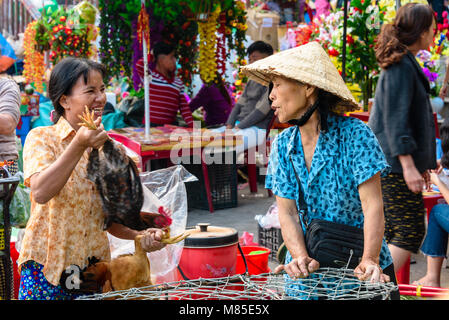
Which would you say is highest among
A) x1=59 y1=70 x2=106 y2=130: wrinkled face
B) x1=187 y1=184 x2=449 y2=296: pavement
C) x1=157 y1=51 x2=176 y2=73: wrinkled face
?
x1=157 y1=51 x2=176 y2=73: wrinkled face

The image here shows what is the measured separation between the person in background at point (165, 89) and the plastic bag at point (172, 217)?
3770 mm

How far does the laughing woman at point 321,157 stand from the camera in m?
1.94

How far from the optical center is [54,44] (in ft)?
24.1

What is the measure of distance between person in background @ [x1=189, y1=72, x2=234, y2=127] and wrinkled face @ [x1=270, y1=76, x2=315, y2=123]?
16.3 ft

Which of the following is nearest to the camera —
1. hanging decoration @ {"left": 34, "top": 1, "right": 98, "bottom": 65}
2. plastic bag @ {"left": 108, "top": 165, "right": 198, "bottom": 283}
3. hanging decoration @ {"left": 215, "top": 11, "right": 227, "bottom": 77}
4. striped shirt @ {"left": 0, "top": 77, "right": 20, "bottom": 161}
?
plastic bag @ {"left": 108, "top": 165, "right": 198, "bottom": 283}

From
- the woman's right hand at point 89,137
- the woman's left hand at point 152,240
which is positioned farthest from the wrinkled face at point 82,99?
the woman's left hand at point 152,240

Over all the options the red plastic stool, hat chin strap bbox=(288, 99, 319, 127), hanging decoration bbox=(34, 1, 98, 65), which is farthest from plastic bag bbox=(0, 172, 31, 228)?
hanging decoration bbox=(34, 1, 98, 65)

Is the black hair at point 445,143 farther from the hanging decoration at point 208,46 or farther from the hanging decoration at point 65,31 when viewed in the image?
the hanging decoration at point 65,31

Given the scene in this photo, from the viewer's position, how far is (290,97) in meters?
2.02

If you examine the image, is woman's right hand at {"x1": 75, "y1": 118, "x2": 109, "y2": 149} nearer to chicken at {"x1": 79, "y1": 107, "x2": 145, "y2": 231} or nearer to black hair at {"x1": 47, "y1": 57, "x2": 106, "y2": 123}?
chicken at {"x1": 79, "y1": 107, "x2": 145, "y2": 231}

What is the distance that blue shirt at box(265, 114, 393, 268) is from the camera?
6.39ft

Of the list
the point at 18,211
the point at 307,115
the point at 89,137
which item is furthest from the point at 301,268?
the point at 18,211

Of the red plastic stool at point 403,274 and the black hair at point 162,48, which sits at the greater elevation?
the black hair at point 162,48

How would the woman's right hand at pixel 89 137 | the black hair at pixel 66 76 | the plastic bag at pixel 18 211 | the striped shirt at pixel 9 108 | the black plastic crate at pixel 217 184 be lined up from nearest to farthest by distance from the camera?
the woman's right hand at pixel 89 137
the black hair at pixel 66 76
the plastic bag at pixel 18 211
the striped shirt at pixel 9 108
the black plastic crate at pixel 217 184
